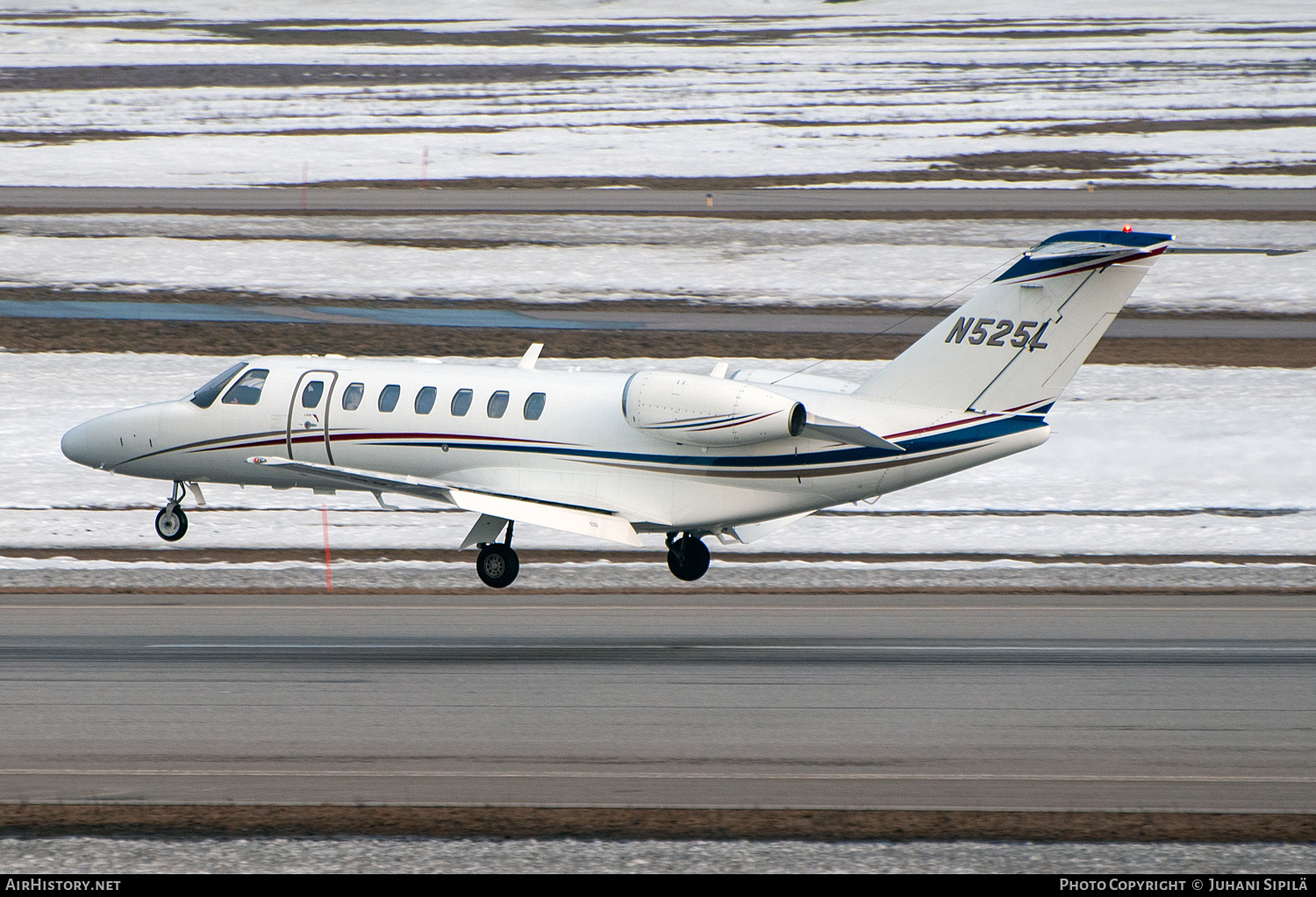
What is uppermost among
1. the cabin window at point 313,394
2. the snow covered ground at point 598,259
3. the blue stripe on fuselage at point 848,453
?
the snow covered ground at point 598,259

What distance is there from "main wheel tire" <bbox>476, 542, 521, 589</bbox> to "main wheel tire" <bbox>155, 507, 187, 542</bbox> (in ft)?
17.2

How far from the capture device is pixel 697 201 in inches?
2154

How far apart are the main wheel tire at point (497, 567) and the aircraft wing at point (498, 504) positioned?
1.04 meters

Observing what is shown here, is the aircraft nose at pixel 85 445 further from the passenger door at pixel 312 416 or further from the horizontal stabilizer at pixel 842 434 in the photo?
the horizontal stabilizer at pixel 842 434

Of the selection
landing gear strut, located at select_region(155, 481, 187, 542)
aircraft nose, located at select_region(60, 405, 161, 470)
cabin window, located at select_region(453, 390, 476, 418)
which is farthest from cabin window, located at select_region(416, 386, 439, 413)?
landing gear strut, located at select_region(155, 481, 187, 542)

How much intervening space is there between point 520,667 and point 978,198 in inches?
1549

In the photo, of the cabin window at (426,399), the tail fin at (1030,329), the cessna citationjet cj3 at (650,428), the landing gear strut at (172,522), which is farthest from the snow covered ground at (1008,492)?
the tail fin at (1030,329)

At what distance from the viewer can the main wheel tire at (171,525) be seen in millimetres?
25953

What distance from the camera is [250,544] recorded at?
27.2 meters

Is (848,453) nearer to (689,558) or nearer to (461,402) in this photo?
(689,558)

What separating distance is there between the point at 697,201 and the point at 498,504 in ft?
108

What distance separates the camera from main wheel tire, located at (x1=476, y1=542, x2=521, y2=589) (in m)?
24.0

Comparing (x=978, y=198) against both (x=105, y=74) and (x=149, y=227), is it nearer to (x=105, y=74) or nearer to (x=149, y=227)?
(x=149, y=227)

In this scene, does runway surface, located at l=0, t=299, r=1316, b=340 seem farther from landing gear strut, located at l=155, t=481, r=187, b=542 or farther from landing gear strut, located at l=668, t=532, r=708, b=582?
landing gear strut, located at l=668, t=532, r=708, b=582
